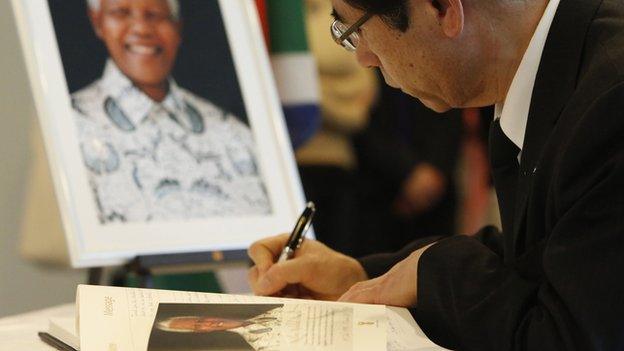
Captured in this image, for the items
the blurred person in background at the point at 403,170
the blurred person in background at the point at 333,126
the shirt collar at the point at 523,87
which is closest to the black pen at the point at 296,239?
the shirt collar at the point at 523,87

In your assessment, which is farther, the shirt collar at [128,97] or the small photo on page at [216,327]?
the shirt collar at [128,97]

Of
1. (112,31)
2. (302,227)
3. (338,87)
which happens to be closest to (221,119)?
(112,31)

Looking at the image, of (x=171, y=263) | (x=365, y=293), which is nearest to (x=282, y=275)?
(x=365, y=293)

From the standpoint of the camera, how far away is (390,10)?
151 cm

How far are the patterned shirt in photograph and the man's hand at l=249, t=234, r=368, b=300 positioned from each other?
56 cm

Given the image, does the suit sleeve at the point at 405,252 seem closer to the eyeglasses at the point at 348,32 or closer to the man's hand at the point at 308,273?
the man's hand at the point at 308,273

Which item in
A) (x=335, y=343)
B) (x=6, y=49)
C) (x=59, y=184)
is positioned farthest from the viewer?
(x=6, y=49)

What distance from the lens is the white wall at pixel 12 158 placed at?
3.33m

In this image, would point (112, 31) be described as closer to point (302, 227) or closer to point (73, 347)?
point (302, 227)

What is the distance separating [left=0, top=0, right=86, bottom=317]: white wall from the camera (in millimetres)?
3332

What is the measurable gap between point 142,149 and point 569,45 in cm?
124

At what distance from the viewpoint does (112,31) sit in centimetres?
241

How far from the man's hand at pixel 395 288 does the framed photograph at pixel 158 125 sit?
2.69 feet

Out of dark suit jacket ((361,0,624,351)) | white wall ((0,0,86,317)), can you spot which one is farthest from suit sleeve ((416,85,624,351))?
white wall ((0,0,86,317))
